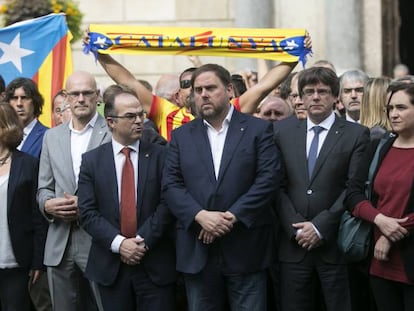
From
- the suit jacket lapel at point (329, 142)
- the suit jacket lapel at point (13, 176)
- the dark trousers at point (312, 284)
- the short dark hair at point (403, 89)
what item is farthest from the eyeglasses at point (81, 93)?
the short dark hair at point (403, 89)

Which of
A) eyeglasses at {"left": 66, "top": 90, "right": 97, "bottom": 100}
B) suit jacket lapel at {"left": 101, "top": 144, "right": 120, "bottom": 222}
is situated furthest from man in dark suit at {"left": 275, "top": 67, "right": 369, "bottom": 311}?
eyeglasses at {"left": 66, "top": 90, "right": 97, "bottom": 100}

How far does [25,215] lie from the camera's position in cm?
834

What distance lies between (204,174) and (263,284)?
853 mm

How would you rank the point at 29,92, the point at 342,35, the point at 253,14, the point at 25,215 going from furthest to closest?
the point at 253,14
the point at 342,35
the point at 29,92
the point at 25,215

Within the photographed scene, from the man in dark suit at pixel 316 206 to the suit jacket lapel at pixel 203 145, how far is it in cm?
57

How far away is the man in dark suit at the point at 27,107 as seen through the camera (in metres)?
9.09

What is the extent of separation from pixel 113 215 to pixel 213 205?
74cm

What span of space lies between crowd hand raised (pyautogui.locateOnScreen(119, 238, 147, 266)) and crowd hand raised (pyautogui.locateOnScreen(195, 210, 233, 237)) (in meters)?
0.48

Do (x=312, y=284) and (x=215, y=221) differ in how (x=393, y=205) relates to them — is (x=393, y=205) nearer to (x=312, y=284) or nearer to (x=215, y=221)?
(x=312, y=284)

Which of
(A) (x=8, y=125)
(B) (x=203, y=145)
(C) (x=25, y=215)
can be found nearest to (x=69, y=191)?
(C) (x=25, y=215)

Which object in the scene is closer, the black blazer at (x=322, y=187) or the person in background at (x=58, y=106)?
the black blazer at (x=322, y=187)

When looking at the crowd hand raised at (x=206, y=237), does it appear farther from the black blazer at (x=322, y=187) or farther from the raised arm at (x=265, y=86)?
the raised arm at (x=265, y=86)

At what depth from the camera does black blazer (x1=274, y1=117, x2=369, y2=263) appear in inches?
303

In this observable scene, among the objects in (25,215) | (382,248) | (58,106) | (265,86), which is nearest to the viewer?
(382,248)
